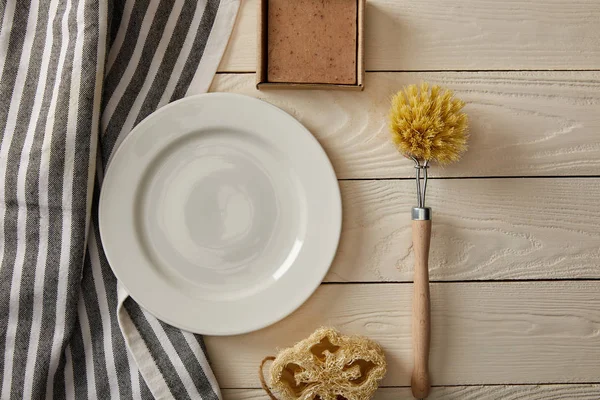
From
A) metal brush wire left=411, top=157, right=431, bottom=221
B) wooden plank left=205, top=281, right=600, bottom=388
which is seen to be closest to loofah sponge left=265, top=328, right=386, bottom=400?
wooden plank left=205, top=281, right=600, bottom=388

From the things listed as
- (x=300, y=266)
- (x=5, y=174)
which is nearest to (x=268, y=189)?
(x=300, y=266)

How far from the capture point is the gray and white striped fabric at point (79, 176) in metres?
0.78

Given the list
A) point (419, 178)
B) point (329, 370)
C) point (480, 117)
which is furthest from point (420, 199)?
point (329, 370)

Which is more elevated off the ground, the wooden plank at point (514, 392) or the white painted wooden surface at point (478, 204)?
the white painted wooden surface at point (478, 204)

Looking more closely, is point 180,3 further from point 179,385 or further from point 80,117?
point 179,385

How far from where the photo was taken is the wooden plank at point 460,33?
0.82 metres

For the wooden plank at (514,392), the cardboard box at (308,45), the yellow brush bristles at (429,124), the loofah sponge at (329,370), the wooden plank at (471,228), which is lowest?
the wooden plank at (514,392)

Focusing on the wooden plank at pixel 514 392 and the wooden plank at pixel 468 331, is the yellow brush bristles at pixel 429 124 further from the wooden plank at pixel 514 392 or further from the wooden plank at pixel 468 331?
the wooden plank at pixel 514 392

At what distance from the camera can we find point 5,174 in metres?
0.78

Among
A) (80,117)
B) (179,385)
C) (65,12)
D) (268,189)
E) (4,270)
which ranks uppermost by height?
(65,12)

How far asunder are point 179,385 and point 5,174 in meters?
0.38

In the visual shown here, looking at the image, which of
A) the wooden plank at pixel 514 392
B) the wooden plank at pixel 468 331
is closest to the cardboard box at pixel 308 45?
the wooden plank at pixel 468 331

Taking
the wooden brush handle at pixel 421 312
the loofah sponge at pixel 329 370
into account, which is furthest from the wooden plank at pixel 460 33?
the loofah sponge at pixel 329 370

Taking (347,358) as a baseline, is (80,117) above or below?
above
